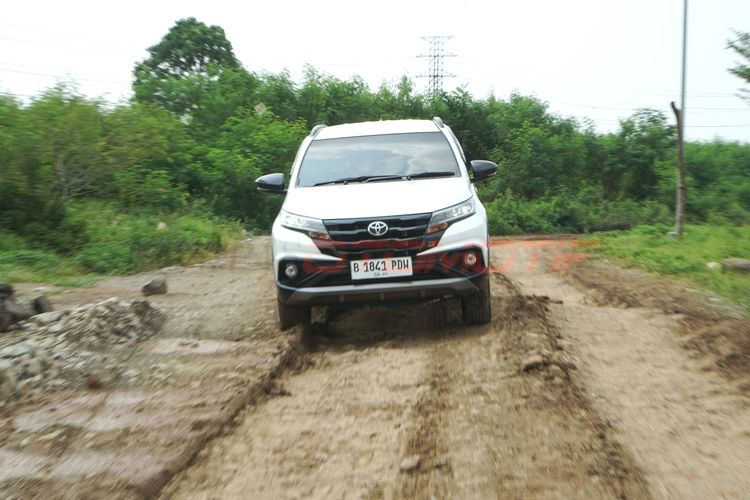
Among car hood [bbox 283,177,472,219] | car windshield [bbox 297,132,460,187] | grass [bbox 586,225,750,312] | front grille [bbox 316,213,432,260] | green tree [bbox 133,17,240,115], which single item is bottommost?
grass [bbox 586,225,750,312]

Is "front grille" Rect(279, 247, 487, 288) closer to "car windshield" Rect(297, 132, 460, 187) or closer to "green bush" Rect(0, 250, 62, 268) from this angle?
"car windshield" Rect(297, 132, 460, 187)

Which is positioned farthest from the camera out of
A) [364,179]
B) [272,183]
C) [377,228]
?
[272,183]

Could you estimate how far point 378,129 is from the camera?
8109mm

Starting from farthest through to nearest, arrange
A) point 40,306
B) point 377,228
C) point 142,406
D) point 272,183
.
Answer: point 272,183
point 40,306
point 377,228
point 142,406

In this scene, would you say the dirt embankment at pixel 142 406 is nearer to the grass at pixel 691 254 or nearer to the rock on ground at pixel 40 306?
the rock on ground at pixel 40 306

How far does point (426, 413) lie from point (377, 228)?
7.01 ft

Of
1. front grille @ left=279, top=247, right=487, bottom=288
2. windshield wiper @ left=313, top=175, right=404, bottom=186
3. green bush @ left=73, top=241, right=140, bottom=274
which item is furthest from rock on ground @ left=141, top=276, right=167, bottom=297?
front grille @ left=279, top=247, right=487, bottom=288

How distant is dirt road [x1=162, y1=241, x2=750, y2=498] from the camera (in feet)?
11.6

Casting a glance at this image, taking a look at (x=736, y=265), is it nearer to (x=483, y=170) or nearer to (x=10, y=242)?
(x=483, y=170)

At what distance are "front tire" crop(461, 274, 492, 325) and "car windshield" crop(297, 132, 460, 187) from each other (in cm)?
120

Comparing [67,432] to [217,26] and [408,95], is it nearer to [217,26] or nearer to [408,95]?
[408,95]

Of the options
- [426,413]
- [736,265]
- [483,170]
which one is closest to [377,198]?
[483,170]

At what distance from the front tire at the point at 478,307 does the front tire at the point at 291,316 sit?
1.40 m

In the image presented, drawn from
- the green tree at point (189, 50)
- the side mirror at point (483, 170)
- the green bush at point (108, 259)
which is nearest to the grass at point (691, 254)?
the side mirror at point (483, 170)
